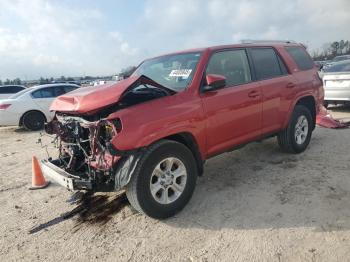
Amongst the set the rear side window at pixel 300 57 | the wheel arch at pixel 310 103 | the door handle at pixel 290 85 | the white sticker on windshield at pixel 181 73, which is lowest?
the wheel arch at pixel 310 103

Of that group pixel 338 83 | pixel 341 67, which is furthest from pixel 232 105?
pixel 341 67

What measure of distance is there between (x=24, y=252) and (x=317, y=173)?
403cm

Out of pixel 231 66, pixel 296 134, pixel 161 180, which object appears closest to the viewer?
pixel 161 180

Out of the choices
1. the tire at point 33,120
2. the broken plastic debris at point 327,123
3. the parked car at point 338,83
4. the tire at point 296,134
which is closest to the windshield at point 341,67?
the parked car at point 338,83

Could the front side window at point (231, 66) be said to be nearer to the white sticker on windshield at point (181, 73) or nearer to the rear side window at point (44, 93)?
the white sticker on windshield at point (181, 73)

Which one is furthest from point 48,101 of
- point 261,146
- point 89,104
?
point 89,104

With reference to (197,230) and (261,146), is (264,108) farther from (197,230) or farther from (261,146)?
(197,230)

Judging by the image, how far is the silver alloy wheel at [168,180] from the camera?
4.04 meters

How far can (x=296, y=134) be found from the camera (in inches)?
245

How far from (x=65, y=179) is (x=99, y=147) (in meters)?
0.56

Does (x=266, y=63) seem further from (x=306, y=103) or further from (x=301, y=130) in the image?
(x=301, y=130)

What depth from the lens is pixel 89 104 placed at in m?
3.95

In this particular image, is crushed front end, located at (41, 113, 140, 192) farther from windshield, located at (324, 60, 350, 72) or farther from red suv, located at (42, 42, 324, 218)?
windshield, located at (324, 60, 350, 72)

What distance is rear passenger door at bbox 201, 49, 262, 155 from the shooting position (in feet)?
15.0
